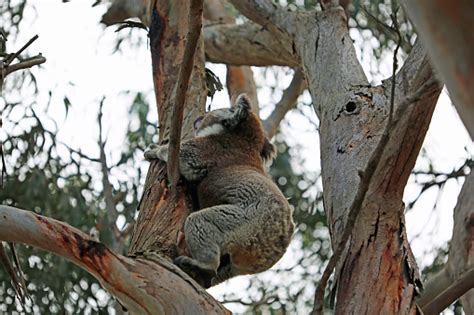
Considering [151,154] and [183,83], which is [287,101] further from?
[183,83]

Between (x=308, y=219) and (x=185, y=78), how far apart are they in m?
4.16

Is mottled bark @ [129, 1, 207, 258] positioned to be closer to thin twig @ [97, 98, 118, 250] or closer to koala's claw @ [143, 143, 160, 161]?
koala's claw @ [143, 143, 160, 161]

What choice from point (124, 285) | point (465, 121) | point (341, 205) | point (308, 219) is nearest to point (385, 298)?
point (341, 205)

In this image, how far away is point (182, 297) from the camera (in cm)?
213

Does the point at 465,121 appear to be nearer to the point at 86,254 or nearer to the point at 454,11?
the point at 454,11

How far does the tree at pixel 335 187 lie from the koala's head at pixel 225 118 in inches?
4.7

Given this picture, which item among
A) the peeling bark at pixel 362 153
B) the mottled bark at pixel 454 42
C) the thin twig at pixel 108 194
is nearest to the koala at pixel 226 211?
the peeling bark at pixel 362 153

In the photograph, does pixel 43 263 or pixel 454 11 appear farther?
pixel 43 263

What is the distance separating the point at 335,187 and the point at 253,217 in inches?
17.8

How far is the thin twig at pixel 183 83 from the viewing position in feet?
8.00

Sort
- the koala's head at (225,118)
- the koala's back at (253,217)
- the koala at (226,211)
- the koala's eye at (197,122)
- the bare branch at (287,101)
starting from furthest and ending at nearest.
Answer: the bare branch at (287,101) → the koala's head at (225,118) → the koala's eye at (197,122) → the koala's back at (253,217) → the koala at (226,211)

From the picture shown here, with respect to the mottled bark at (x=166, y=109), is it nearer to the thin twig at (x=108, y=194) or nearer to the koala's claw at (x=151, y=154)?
the koala's claw at (x=151, y=154)

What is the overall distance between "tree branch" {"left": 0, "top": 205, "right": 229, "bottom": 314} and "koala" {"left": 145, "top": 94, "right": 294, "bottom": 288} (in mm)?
544

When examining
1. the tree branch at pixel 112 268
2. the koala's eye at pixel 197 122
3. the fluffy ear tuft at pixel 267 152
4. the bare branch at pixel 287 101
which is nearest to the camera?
the tree branch at pixel 112 268
